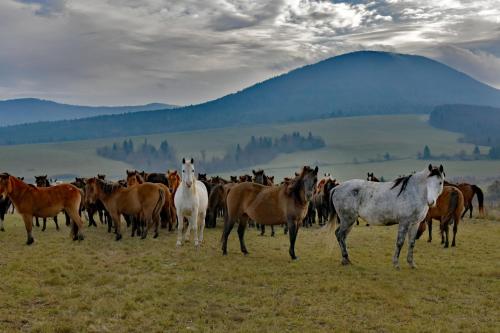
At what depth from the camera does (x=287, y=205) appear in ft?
45.3

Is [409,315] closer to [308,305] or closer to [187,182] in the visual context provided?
[308,305]

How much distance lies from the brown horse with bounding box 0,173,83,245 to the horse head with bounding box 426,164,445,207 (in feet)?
36.3

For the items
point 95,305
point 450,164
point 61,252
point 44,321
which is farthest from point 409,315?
point 450,164

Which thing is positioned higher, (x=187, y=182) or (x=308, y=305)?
(x=187, y=182)

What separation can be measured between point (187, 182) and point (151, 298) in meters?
5.92

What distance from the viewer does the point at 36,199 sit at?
604 inches

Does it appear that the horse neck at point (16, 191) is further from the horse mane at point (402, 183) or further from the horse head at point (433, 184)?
the horse head at point (433, 184)

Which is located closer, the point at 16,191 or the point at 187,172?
the point at 187,172

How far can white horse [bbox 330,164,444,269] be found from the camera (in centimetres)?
1247

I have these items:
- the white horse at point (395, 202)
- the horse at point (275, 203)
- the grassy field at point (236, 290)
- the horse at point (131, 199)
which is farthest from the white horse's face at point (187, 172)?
the white horse at point (395, 202)

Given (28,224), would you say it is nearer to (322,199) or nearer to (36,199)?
(36,199)

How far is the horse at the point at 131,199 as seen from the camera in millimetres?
16891

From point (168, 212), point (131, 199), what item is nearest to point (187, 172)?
point (131, 199)

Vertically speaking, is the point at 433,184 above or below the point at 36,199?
above
